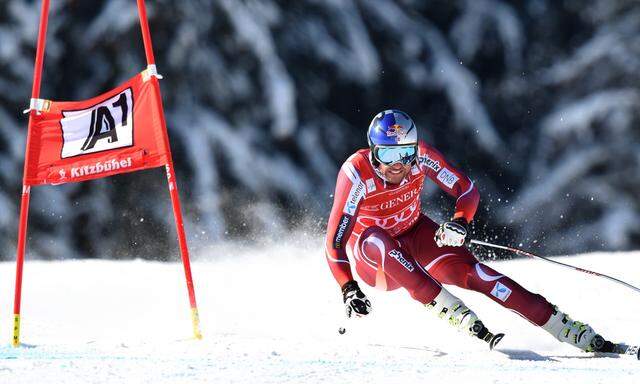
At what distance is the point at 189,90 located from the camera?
8.57m

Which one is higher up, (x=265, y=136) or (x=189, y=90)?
(x=189, y=90)

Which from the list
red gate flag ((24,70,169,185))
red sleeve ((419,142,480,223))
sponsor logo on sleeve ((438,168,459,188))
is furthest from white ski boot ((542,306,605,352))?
red gate flag ((24,70,169,185))

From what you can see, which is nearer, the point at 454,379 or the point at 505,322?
the point at 454,379

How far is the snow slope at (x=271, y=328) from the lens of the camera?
3320mm

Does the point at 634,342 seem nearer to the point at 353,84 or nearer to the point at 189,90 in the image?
the point at 353,84

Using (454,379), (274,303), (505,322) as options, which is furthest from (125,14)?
(454,379)

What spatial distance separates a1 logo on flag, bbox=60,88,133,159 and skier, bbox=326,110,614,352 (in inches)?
41.8

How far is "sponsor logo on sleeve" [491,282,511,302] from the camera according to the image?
3.97 m

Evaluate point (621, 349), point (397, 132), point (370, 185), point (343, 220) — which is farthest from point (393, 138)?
point (621, 349)

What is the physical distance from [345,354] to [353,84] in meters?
5.13

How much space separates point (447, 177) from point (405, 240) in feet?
1.27

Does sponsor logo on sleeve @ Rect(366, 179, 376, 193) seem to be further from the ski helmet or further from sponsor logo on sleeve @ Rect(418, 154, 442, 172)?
sponsor logo on sleeve @ Rect(418, 154, 442, 172)

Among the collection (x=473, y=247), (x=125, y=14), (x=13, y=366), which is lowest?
(x=13, y=366)

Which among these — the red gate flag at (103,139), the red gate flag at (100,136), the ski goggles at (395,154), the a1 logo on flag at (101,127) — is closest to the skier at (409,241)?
the ski goggles at (395,154)
